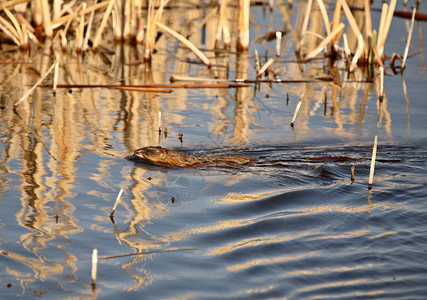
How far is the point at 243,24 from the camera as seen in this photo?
12156mm

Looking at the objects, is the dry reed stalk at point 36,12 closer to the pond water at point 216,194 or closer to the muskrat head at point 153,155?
the pond water at point 216,194

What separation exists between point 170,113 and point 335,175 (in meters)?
3.16

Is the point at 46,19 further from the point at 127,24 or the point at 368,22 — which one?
the point at 368,22

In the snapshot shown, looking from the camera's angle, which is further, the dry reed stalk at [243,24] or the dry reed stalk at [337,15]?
the dry reed stalk at [243,24]

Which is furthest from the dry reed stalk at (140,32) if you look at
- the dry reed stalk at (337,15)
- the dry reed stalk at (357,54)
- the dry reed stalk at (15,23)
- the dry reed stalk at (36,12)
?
the dry reed stalk at (357,54)

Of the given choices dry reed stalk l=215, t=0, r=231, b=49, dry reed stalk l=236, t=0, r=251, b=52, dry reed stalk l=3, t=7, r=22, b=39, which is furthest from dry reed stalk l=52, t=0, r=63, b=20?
dry reed stalk l=236, t=0, r=251, b=52

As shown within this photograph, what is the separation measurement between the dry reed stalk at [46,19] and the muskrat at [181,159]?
22.4ft

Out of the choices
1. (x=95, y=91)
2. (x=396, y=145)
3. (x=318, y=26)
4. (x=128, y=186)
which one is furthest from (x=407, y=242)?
(x=318, y=26)

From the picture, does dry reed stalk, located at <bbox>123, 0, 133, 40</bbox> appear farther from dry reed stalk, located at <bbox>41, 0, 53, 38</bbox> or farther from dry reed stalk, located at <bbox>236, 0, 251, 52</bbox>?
dry reed stalk, located at <bbox>236, 0, 251, 52</bbox>

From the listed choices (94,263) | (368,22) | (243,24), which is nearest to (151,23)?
(243,24)

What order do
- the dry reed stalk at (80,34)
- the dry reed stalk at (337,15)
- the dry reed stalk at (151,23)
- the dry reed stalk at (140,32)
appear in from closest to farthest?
the dry reed stalk at (151,23) → the dry reed stalk at (337,15) → the dry reed stalk at (80,34) → the dry reed stalk at (140,32)

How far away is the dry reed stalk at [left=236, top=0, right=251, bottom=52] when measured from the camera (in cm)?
1173

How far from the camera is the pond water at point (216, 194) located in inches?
147

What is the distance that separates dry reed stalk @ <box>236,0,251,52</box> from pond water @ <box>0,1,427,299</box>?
219 centimetres
